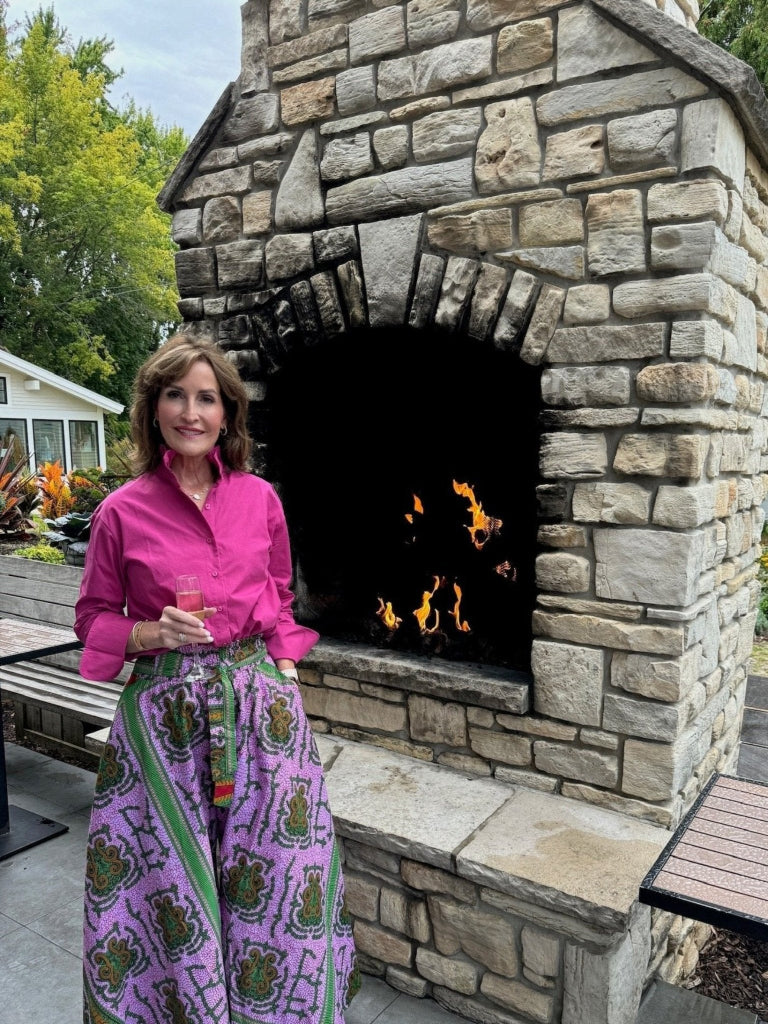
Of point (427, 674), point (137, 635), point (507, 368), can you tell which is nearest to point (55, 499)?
point (427, 674)

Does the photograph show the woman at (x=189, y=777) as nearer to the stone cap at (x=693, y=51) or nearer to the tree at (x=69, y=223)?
the stone cap at (x=693, y=51)

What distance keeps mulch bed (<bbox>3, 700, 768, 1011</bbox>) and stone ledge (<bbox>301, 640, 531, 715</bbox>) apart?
1.44m

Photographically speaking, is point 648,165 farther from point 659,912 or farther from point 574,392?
point 659,912

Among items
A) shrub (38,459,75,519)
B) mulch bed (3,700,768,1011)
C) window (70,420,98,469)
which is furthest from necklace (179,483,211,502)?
window (70,420,98,469)

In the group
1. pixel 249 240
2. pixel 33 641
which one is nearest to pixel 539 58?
pixel 249 240

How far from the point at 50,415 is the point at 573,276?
1508cm

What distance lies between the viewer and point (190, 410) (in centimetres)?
188

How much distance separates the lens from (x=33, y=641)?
12.1 ft

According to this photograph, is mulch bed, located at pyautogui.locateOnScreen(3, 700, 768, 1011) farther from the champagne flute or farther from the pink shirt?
the champagne flute

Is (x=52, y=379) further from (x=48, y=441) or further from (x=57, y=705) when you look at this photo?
(x=57, y=705)

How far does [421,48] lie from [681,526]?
1.97m

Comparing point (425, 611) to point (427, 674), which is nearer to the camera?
point (427, 674)

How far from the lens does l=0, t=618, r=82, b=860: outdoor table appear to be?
342cm

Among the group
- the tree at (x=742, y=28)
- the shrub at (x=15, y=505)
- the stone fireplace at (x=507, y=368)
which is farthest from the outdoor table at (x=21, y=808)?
the tree at (x=742, y=28)
